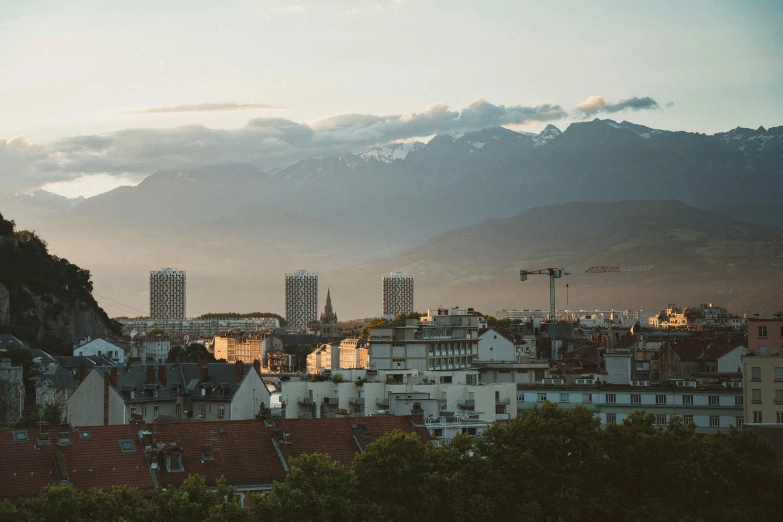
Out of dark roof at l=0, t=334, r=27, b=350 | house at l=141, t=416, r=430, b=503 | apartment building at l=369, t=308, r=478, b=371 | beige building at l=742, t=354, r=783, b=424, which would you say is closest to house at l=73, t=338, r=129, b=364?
dark roof at l=0, t=334, r=27, b=350

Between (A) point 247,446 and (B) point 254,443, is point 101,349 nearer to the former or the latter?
(B) point 254,443

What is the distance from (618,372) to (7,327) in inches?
3324

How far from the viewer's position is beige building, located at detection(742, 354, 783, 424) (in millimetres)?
66688

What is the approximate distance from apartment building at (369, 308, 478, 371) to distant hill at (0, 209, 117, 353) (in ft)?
220

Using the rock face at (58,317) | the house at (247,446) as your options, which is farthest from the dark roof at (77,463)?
the rock face at (58,317)

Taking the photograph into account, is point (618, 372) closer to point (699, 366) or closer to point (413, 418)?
point (699, 366)

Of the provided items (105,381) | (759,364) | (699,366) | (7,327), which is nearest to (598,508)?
(759,364)

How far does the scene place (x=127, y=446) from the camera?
4866 centimetres

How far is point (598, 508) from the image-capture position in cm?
4631

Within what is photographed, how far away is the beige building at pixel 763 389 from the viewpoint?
219 feet

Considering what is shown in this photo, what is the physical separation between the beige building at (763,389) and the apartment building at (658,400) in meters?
3.79

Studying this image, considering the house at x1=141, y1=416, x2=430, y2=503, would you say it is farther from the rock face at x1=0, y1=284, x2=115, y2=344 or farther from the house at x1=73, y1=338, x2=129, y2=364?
the rock face at x1=0, y1=284, x2=115, y2=344

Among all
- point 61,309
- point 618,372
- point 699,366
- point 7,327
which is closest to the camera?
point 618,372

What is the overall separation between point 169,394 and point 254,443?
31.2 metres
